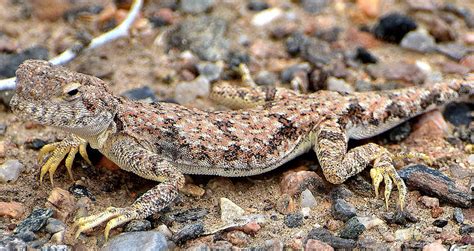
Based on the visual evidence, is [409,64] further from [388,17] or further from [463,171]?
[463,171]

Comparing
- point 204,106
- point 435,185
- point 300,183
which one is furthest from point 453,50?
point 300,183

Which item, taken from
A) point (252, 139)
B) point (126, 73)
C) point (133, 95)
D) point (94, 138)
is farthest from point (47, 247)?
point (126, 73)

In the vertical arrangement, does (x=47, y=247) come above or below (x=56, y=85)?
below

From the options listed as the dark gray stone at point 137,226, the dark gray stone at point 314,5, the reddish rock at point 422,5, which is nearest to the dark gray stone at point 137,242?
the dark gray stone at point 137,226

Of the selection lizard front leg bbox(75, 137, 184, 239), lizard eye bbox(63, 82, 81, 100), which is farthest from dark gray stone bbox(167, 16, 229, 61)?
lizard eye bbox(63, 82, 81, 100)

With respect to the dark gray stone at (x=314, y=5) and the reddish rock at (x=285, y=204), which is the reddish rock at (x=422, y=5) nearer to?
the dark gray stone at (x=314, y=5)

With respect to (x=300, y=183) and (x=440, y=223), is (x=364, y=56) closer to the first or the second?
(x=300, y=183)
